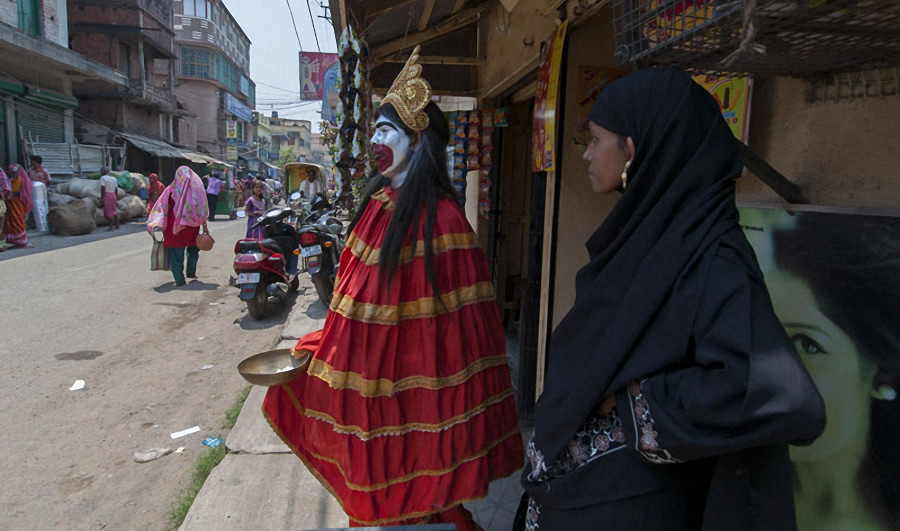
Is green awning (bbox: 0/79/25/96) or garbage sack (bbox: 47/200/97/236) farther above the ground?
green awning (bbox: 0/79/25/96)

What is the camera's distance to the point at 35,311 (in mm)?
6277

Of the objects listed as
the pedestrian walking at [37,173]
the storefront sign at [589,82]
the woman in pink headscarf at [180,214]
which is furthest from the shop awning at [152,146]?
the storefront sign at [589,82]

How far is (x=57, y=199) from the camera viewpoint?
13.9 metres

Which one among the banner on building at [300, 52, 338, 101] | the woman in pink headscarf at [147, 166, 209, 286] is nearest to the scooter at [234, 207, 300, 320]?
the woman in pink headscarf at [147, 166, 209, 286]

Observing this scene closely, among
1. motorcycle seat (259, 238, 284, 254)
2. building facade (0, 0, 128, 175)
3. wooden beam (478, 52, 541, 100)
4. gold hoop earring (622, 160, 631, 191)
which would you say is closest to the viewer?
gold hoop earring (622, 160, 631, 191)

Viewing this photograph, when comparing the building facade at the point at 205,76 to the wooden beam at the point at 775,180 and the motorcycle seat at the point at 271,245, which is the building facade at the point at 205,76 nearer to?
the motorcycle seat at the point at 271,245

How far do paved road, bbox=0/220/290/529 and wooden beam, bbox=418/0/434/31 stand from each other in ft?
10.7

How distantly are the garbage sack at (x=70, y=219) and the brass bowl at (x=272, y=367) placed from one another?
13.9 meters

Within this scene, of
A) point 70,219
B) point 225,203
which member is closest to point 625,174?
point 70,219

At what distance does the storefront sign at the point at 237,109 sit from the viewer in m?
43.3

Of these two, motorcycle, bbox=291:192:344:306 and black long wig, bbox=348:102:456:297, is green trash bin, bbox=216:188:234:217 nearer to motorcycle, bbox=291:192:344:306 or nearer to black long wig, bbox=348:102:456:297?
motorcycle, bbox=291:192:344:306

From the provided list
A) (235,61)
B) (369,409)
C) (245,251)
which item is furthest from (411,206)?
(235,61)

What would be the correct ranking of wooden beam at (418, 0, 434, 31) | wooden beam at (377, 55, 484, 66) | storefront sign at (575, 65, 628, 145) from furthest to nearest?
wooden beam at (377, 55, 484, 66) → wooden beam at (418, 0, 434, 31) → storefront sign at (575, 65, 628, 145)

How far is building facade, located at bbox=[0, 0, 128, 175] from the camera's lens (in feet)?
49.3
